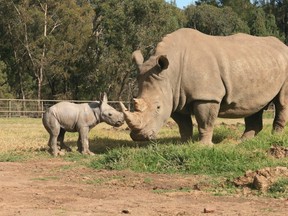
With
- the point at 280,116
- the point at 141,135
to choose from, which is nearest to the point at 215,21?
the point at 280,116

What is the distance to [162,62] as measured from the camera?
9.91 metres

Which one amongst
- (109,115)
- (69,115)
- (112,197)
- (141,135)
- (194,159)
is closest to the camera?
(112,197)

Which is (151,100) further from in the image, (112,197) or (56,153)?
(112,197)

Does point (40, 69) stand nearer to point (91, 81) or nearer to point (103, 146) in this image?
point (91, 81)

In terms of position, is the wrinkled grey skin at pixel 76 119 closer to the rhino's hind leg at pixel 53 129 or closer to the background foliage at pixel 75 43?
the rhino's hind leg at pixel 53 129

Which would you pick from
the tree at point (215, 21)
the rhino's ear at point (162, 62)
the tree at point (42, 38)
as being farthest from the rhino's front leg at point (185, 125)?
the tree at point (215, 21)

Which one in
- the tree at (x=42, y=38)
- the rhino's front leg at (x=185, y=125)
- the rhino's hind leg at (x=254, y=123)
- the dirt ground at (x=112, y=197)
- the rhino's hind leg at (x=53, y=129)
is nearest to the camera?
the dirt ground at (x=112, y=197)

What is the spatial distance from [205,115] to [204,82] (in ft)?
1.99

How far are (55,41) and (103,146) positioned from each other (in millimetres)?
26688

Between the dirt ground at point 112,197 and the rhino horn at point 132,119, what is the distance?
4.10 feet

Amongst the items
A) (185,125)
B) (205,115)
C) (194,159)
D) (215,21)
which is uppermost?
(215,21)

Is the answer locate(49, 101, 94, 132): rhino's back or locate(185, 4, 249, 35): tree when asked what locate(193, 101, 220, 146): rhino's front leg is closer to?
locate(49, 101, 94, 132): rhino's back

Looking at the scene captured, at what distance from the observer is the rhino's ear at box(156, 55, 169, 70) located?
388 inches

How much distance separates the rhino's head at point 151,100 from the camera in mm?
9422
